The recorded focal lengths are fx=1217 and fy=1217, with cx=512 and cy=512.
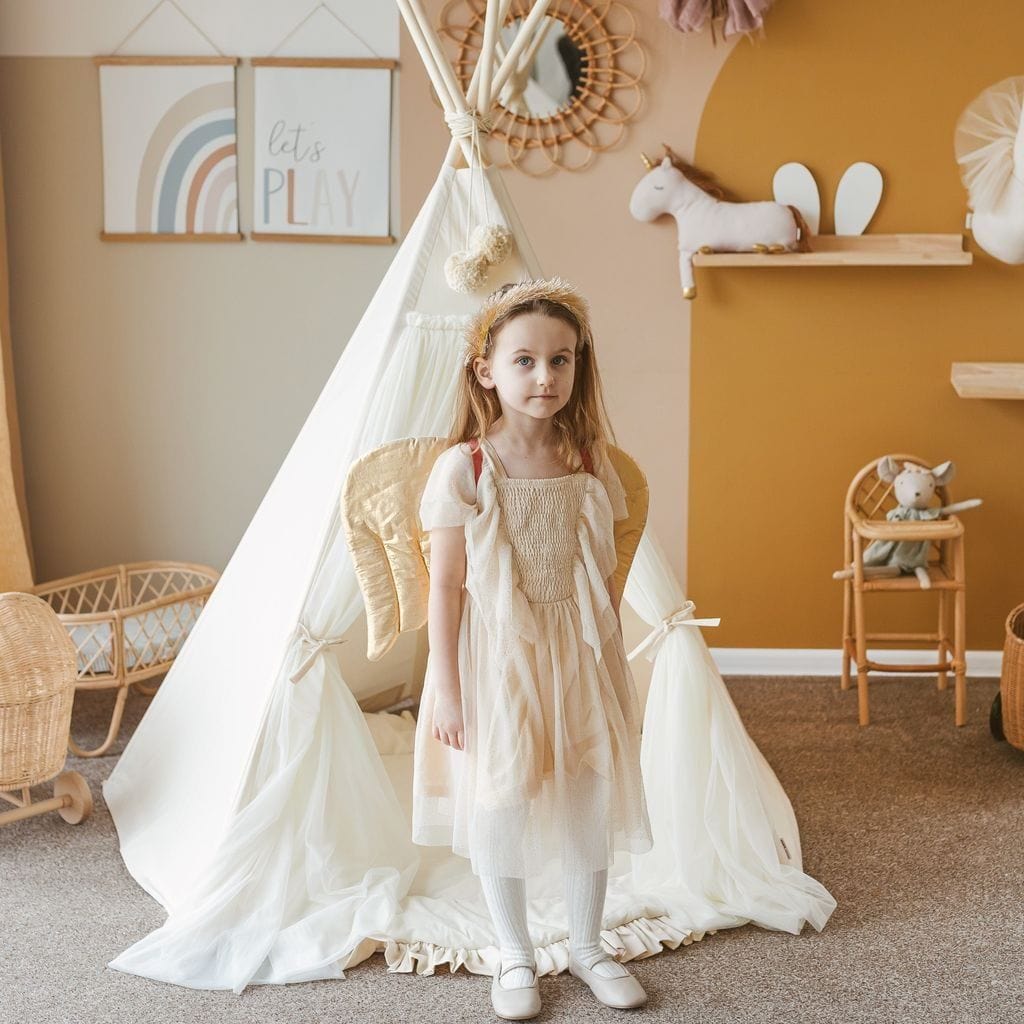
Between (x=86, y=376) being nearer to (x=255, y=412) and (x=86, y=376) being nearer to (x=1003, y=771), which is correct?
(x=255, y=412)

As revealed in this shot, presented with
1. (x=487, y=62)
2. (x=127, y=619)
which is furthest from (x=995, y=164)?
(x=127, y=619)

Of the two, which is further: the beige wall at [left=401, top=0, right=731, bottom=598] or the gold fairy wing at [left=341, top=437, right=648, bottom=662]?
the beige wall at [left=401, top=0, right=731, bottom=598]

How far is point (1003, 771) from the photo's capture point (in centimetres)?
307

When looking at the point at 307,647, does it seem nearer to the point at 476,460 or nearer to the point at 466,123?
the point at 476,460

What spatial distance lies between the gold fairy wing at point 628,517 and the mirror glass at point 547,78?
1786 millimetres

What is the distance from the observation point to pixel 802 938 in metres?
2.28

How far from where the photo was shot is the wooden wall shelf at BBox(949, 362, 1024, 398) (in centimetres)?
345

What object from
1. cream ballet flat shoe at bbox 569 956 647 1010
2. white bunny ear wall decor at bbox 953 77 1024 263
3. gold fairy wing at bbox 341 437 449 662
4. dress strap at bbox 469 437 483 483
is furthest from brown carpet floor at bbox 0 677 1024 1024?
white bunny ear wall decor at bbox 953 77 1024 263

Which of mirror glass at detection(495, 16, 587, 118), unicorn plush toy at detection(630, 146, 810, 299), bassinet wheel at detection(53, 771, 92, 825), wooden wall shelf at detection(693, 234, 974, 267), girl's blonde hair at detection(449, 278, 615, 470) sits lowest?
bassinet wheel at detection(53, 771, 92, 825)

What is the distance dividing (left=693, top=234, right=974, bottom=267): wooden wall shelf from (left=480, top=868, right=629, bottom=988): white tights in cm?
200

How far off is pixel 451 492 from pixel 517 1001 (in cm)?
86

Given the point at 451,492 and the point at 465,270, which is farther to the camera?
the point at 465,270

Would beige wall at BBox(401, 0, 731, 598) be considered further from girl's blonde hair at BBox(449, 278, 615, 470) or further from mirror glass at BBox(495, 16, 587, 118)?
girl's blonde hair at BBox(449, 278, 615, 470)
